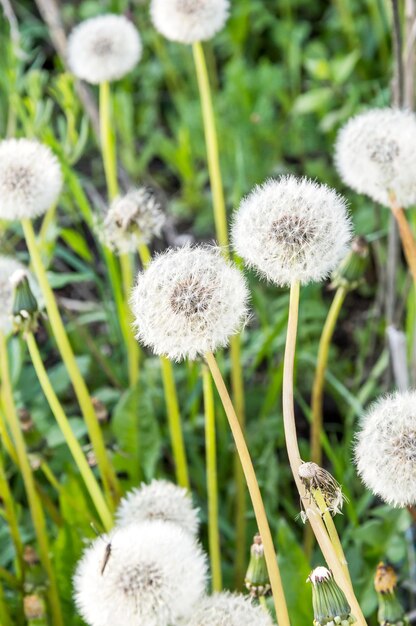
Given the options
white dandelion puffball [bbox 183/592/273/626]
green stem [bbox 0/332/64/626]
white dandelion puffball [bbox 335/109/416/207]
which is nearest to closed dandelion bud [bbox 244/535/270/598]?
white dandelion puffball [bbox 183/592/273/626]

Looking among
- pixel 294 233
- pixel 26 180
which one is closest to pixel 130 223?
pixel 26 180

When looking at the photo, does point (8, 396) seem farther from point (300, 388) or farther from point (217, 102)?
point (217, 102)

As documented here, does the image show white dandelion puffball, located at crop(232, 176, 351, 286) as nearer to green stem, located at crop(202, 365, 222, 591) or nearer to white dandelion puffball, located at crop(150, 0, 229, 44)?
green stem, located at crop(202, 365, 222, 591)

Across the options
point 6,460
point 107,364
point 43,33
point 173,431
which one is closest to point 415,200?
point 173,431

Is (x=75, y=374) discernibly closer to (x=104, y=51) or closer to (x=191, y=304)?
(x=191, y=304)

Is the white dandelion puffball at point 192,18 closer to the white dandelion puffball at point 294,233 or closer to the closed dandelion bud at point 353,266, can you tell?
the closed dandelion bud at point 353,266

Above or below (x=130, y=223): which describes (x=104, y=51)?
above

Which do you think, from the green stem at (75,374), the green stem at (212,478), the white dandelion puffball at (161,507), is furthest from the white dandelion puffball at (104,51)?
the white dandelion puffball at (161,507)
